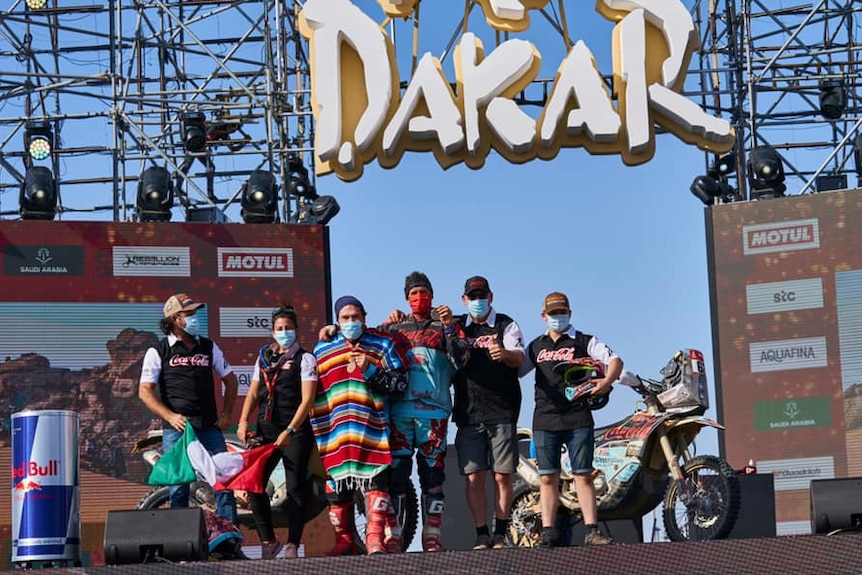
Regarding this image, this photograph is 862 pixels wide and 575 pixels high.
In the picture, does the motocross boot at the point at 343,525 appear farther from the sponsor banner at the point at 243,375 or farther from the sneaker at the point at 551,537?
the sponsor banner at the point at 243,375

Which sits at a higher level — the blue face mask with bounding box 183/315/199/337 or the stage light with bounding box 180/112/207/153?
the stage light with bounding box 180/112/207/153

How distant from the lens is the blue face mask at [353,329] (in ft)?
27.1

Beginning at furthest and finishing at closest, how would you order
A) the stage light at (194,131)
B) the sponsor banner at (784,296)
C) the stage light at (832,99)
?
1. the stage light at (832,99)
2. the stage light at (194,131)
3. the sponsor banner at (784,296)

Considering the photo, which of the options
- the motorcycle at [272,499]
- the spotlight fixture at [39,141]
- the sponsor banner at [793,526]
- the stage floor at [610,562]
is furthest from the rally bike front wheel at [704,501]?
the spotlight fixture at [39,141]

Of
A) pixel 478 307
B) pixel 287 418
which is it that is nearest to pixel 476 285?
pixel 478 307

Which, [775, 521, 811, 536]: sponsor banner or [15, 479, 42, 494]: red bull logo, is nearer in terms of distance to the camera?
[15, 479, 42, 494]: red bull logo

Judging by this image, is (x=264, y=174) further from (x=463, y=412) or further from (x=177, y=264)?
(x=463, y=412)

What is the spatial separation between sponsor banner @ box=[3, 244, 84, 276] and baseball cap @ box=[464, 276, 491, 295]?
27.6ft

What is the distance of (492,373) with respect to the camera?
339 inches

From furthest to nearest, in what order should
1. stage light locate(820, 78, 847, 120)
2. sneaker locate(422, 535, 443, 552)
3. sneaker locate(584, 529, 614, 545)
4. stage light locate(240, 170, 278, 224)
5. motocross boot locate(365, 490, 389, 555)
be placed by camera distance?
1. stage light locate(820, 78, 847, 120)
2. stage light locate(240, 170, 278, 224)
3. sneaker locate(422, 535, 443, 552)
4. sneaker locate(584, 529, 614, 545)
5. motocross boot locate(365, 490, 389, 555)

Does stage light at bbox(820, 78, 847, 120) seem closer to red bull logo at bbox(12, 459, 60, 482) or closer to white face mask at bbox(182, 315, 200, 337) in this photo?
white face mask at bbox(182, 315, 200, 337)

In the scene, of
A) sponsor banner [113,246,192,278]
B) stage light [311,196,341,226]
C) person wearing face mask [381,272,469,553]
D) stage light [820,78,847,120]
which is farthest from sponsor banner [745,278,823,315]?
person wearing face mask [381,272,469,553]

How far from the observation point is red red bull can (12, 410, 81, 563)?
7.36m

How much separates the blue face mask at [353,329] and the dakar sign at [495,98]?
5.43m
